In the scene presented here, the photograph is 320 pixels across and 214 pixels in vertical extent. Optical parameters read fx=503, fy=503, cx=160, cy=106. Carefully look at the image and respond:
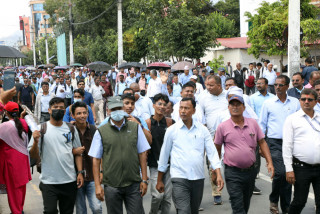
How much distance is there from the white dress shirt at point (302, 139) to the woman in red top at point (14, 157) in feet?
11.2

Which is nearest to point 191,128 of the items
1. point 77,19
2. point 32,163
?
point 32,163

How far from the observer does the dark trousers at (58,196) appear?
561 cm

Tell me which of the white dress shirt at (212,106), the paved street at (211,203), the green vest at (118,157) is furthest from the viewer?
the white dress shirt at (212,106)

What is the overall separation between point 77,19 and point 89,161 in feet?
183

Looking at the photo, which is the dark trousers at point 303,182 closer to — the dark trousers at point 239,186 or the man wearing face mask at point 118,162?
the dark trousers at point 239,186

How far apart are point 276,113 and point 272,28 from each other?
20.4 m

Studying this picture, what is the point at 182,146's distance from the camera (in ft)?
18.1

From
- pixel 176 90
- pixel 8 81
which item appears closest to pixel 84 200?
pixel 8 81

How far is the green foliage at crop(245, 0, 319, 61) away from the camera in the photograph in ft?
86.9

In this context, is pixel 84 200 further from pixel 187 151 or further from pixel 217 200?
pixel 217 200

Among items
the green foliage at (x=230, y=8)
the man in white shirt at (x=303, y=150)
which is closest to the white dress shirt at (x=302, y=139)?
the man in white shirt at (x=303, y=150)

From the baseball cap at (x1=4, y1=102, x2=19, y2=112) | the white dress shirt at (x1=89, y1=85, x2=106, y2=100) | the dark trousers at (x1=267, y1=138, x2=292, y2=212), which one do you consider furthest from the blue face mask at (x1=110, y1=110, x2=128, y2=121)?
the white dress shirt at (x1=89, y1=85, x2=106, y2=100)

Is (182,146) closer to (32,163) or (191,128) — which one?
(191,128)

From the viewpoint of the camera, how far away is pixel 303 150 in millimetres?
5906
